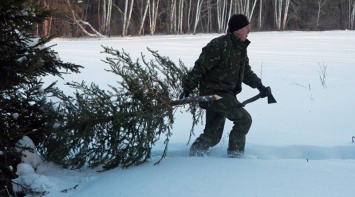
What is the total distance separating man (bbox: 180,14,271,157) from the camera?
4.92 metres

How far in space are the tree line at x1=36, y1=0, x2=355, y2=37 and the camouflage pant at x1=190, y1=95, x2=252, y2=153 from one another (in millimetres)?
26864

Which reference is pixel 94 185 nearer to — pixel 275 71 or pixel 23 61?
pixel 23 61

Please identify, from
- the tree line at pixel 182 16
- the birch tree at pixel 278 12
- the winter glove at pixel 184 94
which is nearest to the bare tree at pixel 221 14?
the tree line at pixel 182 16

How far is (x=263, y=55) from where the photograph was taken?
17.8 meters

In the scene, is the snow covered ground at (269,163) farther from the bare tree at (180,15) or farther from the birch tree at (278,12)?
the birch tree at (278,12)

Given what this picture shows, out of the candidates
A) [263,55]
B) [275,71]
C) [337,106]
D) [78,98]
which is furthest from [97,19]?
[78,98]

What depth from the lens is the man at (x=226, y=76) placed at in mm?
4922

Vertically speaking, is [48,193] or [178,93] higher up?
[178,93]

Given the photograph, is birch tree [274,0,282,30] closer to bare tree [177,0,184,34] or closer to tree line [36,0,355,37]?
tree line [36,0,355,37]

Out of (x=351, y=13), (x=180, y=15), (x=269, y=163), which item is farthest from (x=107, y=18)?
(x=269, y=163)

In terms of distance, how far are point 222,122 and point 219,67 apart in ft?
2.47

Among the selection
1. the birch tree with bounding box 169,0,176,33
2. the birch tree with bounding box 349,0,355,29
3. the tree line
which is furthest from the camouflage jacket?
the birch tree with bounding box 349,0,355,29

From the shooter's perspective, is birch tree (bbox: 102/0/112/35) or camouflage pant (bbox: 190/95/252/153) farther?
birch tree (bbox: 102/0/112/35)

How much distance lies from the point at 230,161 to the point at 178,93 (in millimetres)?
1182
